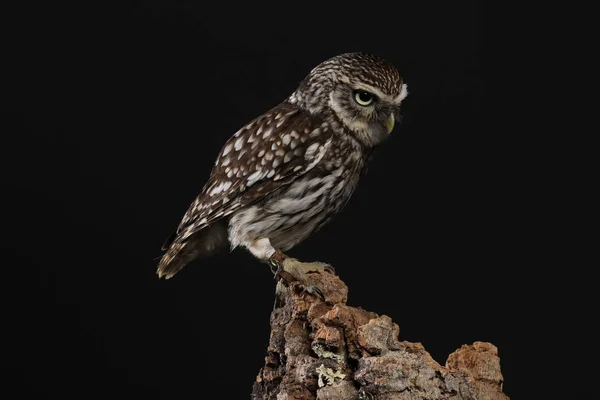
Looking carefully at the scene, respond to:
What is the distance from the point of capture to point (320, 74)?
9.85 feet

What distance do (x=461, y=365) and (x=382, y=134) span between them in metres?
0.94

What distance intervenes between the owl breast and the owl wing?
3 centimetres

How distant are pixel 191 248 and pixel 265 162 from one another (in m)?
0.46

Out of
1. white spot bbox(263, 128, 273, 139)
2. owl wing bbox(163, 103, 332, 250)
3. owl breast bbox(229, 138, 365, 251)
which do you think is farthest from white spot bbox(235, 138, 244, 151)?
owl breast bbox(229, 138, 365, 251)

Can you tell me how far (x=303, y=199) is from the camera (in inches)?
117

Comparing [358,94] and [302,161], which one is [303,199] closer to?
[302,161]

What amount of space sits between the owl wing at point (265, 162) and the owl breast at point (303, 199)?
0.09 feet

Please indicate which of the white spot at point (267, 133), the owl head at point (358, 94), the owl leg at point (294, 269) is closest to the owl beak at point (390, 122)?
the owl head at point (358, 94)

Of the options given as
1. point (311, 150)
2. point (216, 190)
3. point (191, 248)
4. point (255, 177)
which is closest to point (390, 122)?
point (311, 150)

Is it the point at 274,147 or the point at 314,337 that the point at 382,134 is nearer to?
the point at 274,147

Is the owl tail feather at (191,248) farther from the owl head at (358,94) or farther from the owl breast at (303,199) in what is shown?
the owl head at (358,94)

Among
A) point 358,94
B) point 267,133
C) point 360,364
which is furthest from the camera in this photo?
point 267,133

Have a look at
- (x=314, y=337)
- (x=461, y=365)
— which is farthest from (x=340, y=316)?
(x=461, y=365)

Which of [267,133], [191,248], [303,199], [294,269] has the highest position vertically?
[267,133]
